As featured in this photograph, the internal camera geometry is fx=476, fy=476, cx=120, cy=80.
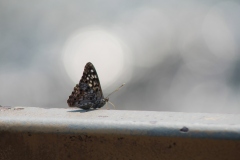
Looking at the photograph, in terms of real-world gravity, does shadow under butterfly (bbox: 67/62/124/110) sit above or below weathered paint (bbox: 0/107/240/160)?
above

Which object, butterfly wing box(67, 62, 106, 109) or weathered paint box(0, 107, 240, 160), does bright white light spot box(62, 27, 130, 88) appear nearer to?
butterfly wing box(67, 62, 106, 109)

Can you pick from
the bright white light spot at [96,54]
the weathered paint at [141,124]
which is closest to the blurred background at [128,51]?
the bright white light spot at [96,54]

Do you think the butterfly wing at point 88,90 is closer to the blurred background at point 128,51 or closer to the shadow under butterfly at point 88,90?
the shadow under butterfly at point 88,90

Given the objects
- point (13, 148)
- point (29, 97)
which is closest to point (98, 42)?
point (29, 97)

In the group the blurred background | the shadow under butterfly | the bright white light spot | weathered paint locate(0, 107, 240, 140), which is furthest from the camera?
the bright white light spot

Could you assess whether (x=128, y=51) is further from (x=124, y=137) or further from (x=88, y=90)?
(x=124, y=137)

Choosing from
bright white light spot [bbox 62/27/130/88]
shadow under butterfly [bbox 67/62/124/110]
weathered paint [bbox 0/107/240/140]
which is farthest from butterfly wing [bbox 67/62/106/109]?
bright white light spot [bbox 62/27/130/88]
